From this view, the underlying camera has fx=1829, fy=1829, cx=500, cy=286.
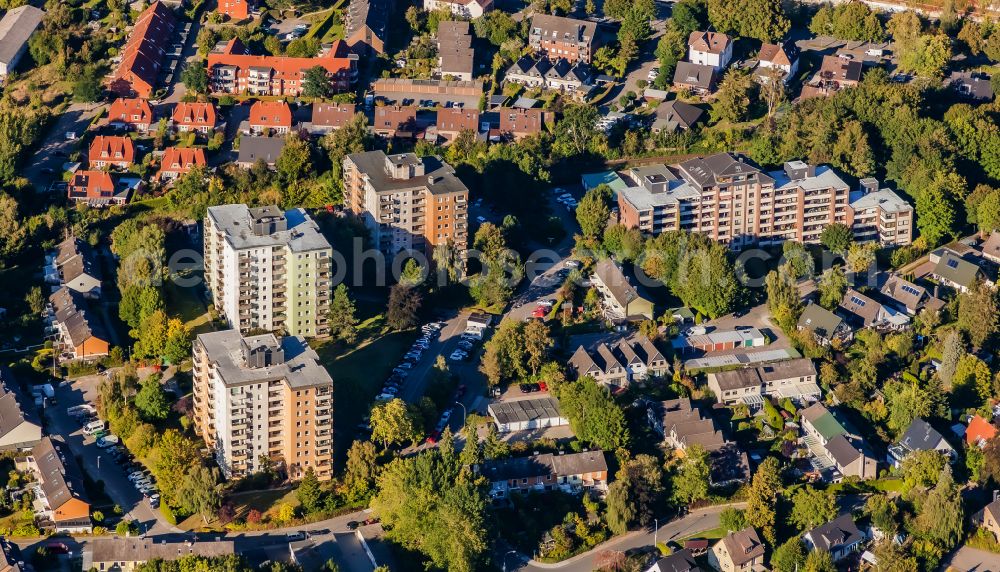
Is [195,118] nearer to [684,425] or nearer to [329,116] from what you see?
[329,116]

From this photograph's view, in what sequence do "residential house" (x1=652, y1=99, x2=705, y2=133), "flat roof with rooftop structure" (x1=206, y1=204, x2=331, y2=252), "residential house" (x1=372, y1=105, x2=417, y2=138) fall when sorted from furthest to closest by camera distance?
"residential house" (x1=652, y1=99, x2=705, y2=133) → "residential house" (x1=372, y1=105, x2=417, y2=138) → "flat roof with rooftop structure" (x1=206, y1=204, x2=331, y2=252)

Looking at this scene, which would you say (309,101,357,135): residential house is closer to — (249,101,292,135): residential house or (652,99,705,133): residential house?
(249,101,292,135): residential house

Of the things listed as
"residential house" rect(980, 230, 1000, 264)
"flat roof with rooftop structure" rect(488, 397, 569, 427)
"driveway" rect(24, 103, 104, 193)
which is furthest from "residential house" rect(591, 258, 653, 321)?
"driveway" rect(24, 103, 104, 193)

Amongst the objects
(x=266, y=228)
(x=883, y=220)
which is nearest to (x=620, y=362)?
(x=266, y=228)

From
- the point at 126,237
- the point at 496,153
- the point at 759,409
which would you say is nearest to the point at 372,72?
the point at 496,153

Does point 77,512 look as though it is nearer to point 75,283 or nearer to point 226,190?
point 75,283

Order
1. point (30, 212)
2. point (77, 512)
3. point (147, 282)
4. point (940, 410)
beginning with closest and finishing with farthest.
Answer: point (77, 512)
point (940, 410)
point (147, 282)
point (30, 212)

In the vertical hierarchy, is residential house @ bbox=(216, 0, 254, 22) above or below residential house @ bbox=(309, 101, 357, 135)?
above

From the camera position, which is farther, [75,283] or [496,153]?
[496,153]
